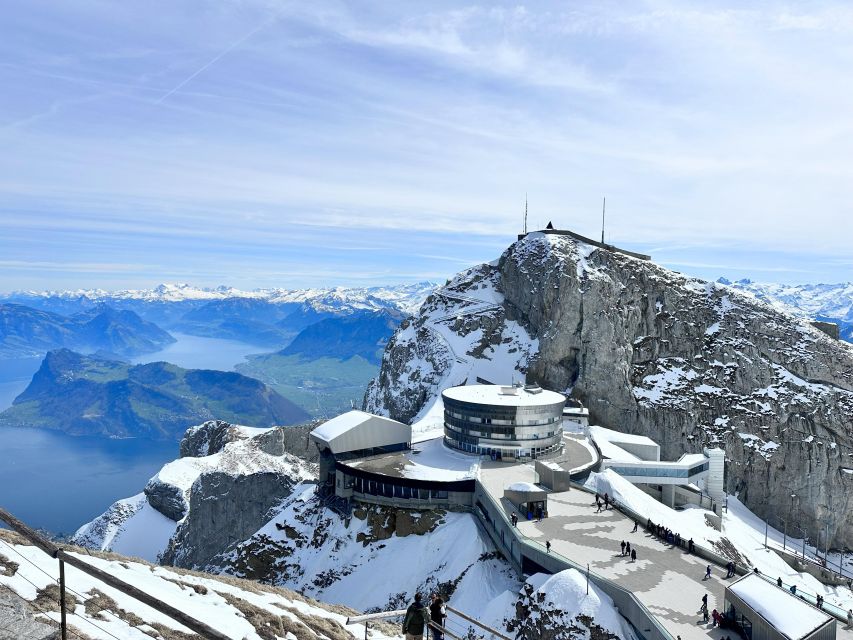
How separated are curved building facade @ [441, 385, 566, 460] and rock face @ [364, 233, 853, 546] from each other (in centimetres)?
4414

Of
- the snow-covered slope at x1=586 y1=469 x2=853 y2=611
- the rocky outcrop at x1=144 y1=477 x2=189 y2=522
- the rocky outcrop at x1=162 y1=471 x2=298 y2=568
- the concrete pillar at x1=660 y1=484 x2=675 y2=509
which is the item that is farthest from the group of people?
the rocky outcrop at x1=144 y1=477 x2=189 y2=522

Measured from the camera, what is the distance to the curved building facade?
82438mm

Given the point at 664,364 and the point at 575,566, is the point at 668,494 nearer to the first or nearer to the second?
the point at 575,566

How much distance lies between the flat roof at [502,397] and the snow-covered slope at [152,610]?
5470cm

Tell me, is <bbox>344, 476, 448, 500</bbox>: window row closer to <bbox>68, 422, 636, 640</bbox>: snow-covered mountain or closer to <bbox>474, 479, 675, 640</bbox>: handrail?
<bbox>68, 422, 636, 640</bbox>: snow-covered mountain

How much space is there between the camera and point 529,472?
254 feet

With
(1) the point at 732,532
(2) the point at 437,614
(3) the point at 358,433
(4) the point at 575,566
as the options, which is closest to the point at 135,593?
(2) the point at 437,614

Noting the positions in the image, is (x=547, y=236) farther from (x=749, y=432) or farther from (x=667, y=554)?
(x=667, y=554)

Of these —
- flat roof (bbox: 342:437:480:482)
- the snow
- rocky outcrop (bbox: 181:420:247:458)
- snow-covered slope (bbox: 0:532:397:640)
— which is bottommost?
rocky outcrop (bbox: 181:420:247:458)

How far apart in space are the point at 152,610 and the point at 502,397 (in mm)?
70719

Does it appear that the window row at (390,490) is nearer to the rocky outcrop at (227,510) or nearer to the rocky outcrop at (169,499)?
the rocky outcrop at (227,510)

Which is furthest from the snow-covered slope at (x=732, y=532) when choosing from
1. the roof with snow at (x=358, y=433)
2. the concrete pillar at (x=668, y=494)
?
the roof with snow at (x=358, y=433)

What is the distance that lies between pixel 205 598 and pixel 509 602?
3343 centimetres

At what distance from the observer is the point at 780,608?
35406mm
